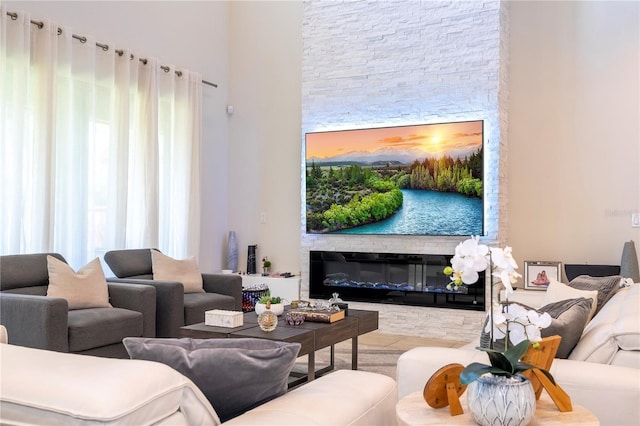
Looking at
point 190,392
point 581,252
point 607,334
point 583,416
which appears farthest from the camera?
point 581,252

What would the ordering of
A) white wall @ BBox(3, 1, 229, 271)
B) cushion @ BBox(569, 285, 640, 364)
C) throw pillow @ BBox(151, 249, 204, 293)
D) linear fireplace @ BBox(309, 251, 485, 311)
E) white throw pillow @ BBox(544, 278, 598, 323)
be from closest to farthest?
cushion @ BBox(569, 285, 640, 364) → white throw pillow @ BBox(544, 278, 598, 323) → throw pillow @ BBox(151, 249, 204, 293) → white wall @ BBox(3, 1, 229, 271) → linear fireplace @ BBox(309, 251, 485, 311)

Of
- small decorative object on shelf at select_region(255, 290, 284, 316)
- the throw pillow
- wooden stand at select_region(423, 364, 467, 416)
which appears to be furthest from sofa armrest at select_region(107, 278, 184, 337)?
wooden stand at select_region(423, 364, 467, 416)

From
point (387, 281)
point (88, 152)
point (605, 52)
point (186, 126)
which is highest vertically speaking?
point (605, 52)

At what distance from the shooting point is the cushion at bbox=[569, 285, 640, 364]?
7.30 feet

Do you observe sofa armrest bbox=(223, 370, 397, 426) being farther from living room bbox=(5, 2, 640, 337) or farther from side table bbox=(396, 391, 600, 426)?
living room bbox=(5, 2, 640, 337)

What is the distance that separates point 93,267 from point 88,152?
3.95 feet

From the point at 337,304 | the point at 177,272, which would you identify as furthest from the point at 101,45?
the point at 337,304

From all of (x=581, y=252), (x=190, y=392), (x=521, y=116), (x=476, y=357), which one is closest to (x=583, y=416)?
(x=476, y=357)

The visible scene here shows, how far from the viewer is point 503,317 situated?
164 cm

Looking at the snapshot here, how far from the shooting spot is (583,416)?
1669mm

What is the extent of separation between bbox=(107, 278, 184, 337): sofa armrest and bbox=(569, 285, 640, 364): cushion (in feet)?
9.63

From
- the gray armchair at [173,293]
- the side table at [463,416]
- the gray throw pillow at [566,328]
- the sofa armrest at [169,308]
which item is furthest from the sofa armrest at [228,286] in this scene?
the side table at [463,416]

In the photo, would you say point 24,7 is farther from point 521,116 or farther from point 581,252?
point 581,252

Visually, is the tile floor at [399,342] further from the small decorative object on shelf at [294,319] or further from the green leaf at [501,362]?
the green leaf at [501,362]
